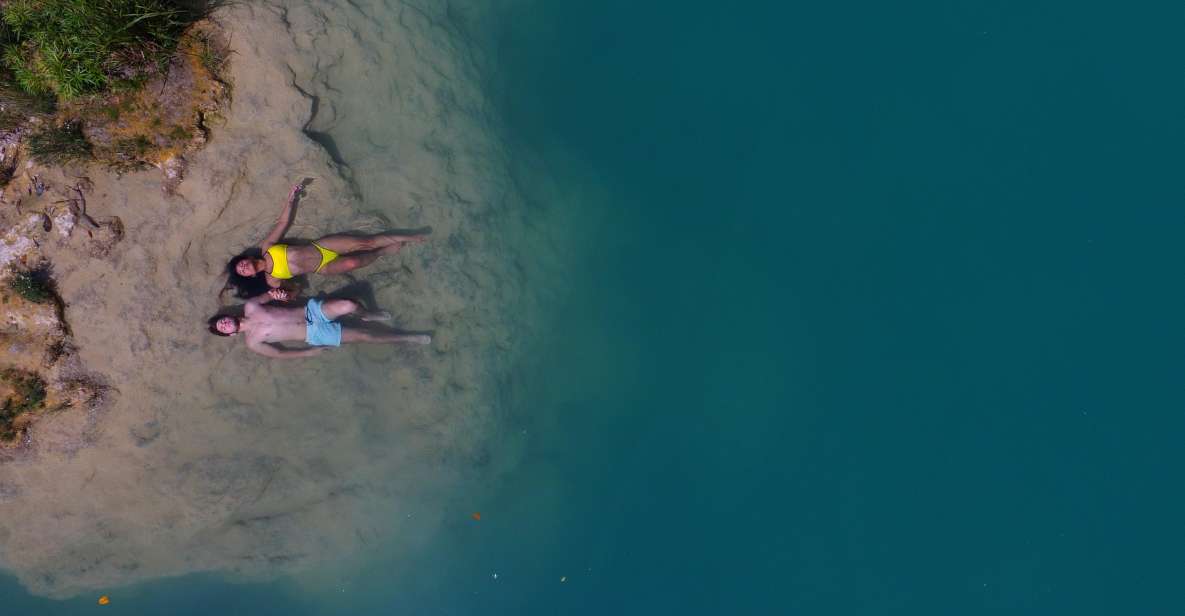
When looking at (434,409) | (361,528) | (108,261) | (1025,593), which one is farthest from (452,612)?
(1025,593)

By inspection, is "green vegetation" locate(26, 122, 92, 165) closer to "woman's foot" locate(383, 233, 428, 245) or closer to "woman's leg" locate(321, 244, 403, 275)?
"woman's leg" locate(321, 244, 403, 275)

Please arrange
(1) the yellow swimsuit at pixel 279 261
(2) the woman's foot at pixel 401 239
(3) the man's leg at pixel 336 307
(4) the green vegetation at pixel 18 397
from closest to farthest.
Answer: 1. (4) the green vegetation at pixel 18 397
2. (1) the yellow swimsuit at pixel 279 261
3. (3) the man's leg at pixel 336 307
4. (2) the woman's foot at pixel 401 239

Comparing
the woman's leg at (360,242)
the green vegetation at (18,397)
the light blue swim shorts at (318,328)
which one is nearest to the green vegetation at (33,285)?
the green vegetation at (18,397)

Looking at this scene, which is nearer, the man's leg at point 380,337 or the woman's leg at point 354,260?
the woman's leg at point 354,260

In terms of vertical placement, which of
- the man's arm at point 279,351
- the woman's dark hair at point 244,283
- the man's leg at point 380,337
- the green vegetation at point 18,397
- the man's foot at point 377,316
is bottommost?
the green vegetation at point 18,397

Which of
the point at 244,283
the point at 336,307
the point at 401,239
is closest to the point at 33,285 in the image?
the point at 244,283

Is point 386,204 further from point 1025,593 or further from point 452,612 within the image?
point 1025,593

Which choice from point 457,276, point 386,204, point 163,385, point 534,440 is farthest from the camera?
point 534,440

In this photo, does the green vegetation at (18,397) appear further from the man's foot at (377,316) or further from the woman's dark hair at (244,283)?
the man's foot at (377,316)

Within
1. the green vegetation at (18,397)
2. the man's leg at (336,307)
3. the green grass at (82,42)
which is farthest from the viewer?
the man's leg at (336,307)
